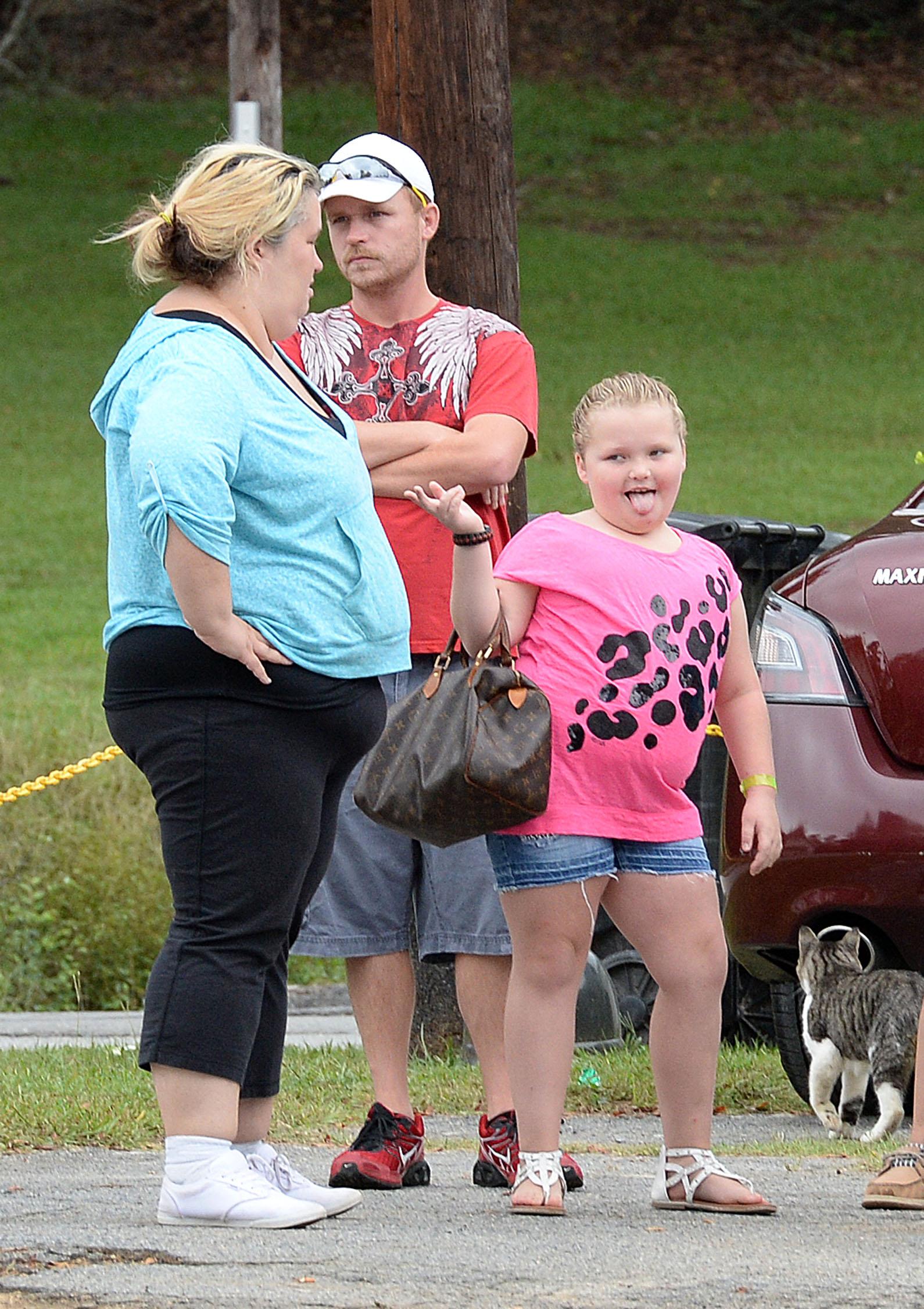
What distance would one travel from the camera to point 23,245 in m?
29.8

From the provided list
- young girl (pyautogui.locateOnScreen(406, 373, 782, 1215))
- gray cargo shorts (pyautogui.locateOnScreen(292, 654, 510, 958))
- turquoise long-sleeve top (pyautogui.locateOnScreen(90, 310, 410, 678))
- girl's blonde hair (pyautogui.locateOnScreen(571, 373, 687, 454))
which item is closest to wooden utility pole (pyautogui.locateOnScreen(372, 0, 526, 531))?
gray cargo shorts (pyautogui.locateOnScreen(292, 654, 510, 958))

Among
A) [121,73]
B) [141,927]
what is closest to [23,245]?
[121,73]

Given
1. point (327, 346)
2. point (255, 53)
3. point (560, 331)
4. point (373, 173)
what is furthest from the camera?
point (560, 331)

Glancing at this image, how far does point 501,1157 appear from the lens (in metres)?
4.04

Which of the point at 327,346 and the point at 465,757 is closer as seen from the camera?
the point at 465,757

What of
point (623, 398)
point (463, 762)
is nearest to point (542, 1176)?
point (463, 762)

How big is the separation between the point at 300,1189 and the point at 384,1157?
0.37 m

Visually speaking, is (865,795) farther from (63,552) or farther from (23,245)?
(23,245)

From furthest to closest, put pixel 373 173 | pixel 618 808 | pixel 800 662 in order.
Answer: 1. pixel 800 662
2. pixel 373 173
3. pixel 618 808

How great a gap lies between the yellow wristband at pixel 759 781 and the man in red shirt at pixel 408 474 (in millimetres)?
602

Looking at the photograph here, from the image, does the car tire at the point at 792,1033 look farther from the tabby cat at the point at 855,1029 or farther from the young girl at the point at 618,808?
the young girl at the point at 618,808

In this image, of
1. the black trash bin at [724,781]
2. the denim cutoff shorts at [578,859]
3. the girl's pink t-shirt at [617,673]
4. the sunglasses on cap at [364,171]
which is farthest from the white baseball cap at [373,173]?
the black trash bin at [724,781]

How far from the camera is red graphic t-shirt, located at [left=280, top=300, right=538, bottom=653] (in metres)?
4.24

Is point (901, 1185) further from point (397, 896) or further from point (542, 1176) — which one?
point (397, 896)
